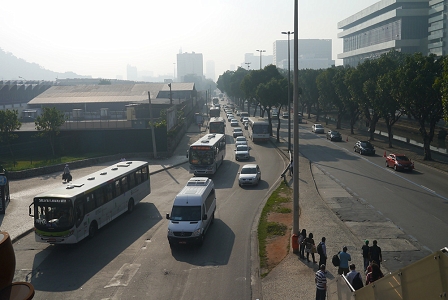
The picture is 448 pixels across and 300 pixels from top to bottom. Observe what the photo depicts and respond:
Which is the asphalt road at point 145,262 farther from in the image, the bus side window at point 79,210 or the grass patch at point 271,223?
the bus side window at point 79,210

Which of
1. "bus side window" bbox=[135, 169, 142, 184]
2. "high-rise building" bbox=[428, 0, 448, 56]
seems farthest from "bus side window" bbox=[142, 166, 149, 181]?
"high-rise building" bbox=[428, 0, 448, 56]

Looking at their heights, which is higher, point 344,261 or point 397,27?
point 397,27

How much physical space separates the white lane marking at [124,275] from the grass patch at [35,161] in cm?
2551

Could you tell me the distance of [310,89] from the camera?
295 ft

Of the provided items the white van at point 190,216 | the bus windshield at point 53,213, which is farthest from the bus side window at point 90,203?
the white van at point 190,216

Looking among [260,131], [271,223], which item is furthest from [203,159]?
[260,131]

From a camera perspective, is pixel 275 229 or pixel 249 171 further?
pixel 249 171

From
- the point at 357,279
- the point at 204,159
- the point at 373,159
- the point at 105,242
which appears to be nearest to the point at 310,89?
the point at 373,159

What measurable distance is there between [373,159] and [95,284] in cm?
3474

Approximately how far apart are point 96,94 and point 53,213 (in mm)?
94639

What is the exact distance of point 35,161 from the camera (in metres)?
44.3

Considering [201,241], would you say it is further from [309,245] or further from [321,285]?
[321,285]

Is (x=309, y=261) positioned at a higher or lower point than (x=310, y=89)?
lower

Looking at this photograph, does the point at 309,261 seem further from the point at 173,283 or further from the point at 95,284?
the point at 95,284
